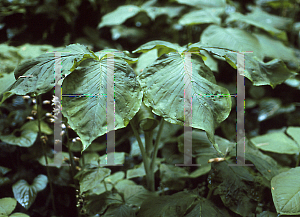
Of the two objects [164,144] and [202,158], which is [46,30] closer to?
[164,144]

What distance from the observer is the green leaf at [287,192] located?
636mm

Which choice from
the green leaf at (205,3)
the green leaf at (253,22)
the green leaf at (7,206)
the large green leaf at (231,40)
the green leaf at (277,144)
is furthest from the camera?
the green leaf at (205,3)

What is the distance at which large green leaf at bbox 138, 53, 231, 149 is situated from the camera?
1.80ft

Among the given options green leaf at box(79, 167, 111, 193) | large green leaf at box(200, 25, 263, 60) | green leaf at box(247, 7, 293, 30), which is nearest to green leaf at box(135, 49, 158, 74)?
large green leaf at box(200, 25, 263, 60)

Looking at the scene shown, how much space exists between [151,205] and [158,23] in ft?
4.56

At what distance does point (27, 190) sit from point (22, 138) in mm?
227

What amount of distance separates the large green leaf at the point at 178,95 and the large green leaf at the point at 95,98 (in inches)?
1.7

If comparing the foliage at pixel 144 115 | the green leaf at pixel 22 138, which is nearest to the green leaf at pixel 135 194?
the foliage at pixel 144 115

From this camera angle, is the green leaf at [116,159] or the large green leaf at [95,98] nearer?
the large green leaf at [95,98]

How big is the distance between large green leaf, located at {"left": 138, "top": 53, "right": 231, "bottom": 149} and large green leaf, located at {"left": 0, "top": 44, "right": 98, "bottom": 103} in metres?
0.20
